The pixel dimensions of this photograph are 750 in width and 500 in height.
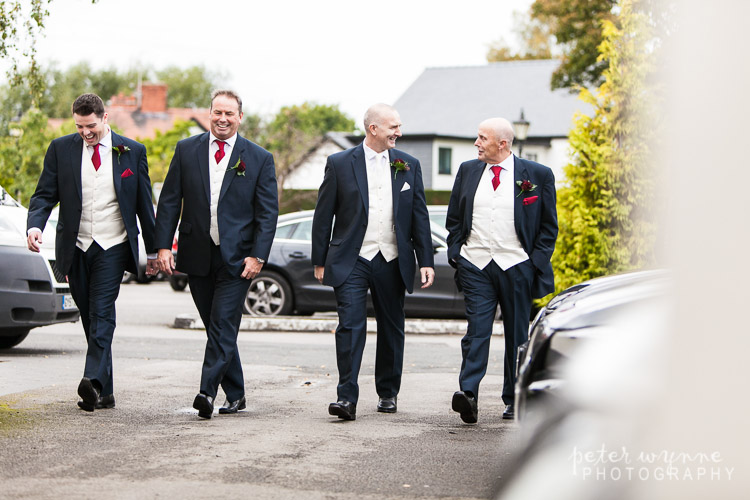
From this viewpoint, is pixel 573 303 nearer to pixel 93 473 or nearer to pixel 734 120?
pixel 734 120

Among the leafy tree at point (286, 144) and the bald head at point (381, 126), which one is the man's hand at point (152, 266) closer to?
the bald head at point (381, 126)

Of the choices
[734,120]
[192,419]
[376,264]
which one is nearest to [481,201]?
[376,264]

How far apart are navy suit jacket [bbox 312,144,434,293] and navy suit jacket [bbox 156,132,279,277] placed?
1.18 feet

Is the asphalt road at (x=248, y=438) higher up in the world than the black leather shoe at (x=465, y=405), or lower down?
lower down

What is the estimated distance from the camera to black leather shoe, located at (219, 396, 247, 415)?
23.0 feet

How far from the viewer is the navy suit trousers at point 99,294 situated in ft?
22.9

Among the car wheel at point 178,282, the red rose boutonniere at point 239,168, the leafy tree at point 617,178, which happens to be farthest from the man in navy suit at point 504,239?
the car wheel at point 178,282

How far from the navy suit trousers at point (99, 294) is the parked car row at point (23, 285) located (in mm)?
2639

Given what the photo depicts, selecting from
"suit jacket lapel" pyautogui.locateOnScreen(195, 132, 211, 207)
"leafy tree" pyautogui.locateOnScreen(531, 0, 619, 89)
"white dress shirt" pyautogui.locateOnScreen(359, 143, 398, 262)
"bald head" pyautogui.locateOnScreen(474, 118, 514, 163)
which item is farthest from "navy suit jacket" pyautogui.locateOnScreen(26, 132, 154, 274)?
"leafy tree" pyautogui.locateOnScreen(531, 0, 619, 89)

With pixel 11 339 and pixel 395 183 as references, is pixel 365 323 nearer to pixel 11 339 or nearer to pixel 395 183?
pixel 395 183

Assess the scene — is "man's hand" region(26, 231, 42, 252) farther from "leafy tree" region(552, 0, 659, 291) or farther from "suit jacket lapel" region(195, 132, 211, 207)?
"leafy tree" region(552, 0, 659, 291)

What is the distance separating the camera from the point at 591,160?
15.7 metres

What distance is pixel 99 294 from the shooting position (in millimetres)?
7062

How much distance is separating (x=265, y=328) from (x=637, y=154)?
6.06 m
